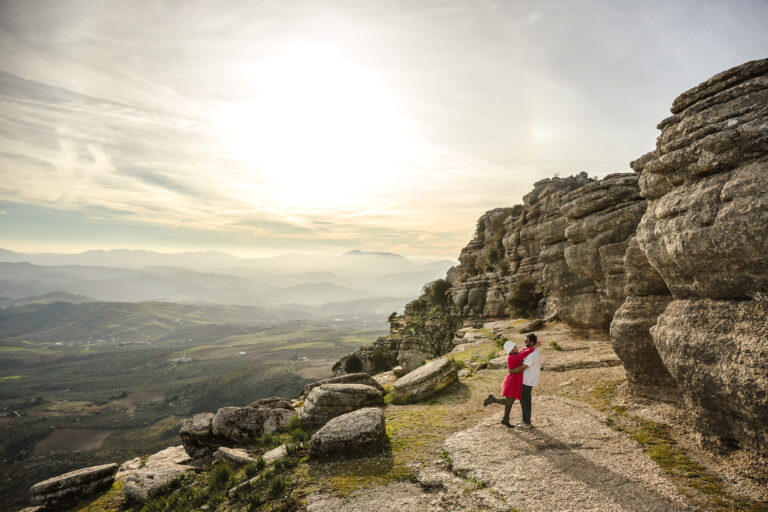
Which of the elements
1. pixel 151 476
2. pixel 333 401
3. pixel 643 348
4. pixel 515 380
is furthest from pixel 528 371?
pixel 151 476

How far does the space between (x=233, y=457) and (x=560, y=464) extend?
12.4m

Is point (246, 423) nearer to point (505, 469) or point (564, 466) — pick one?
point (505, 469)

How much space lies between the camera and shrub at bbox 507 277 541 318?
38219 millimetres

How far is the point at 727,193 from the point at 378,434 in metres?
12.7

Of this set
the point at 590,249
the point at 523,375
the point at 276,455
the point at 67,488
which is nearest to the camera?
the point at 523,375

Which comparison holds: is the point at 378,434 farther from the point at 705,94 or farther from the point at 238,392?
the point at 238,392

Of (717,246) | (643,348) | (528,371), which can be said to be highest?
(717,246)

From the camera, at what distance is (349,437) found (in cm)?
1157

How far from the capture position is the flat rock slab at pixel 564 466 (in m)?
7.05

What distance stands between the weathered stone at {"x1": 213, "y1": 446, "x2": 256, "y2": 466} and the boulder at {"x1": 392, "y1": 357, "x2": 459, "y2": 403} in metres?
7.53

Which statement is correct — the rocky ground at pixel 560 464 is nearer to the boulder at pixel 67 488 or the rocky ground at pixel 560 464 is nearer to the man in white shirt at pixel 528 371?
the man in white shirt at pixel 528 371

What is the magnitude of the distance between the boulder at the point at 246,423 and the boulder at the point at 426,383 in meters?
Answer: 5.82

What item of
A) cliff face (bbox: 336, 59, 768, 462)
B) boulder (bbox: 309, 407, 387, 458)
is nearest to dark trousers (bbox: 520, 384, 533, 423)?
cliff face (bbox: 336, 59, 768, 462)

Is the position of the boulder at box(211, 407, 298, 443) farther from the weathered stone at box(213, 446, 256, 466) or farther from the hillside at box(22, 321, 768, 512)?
the weathered stone at box(213, 446, 256, 466)
